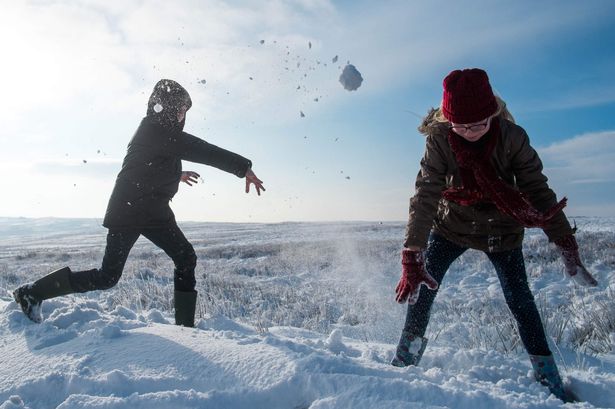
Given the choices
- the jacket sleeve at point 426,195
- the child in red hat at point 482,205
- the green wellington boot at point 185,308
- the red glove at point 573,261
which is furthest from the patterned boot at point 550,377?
the green wellington boot at point 185,308

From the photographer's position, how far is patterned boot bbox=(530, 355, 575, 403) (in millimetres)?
2225

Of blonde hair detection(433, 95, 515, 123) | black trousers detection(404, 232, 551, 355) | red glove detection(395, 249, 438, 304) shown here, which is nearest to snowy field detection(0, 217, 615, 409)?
black trousers detection(404, 232, 551, 355)

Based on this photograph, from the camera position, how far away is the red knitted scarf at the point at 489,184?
7.64 feet

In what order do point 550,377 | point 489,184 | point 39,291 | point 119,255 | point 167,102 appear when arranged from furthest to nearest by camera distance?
point 167,102 → point 119,255 → point 39,291 → point 489,184 → point 550,377

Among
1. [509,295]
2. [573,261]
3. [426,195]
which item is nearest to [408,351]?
[509,295]

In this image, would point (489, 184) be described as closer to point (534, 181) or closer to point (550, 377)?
point (534, 181)

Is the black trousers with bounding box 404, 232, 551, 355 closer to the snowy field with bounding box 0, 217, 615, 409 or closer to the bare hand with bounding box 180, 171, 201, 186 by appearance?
the snowy field with bounding box 0, 217, 615, 409

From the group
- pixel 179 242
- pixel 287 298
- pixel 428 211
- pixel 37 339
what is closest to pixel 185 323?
pixel 179 242

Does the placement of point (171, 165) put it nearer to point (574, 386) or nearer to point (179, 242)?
point (179, 242)

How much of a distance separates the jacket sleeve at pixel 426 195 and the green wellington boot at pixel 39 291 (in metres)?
2.49

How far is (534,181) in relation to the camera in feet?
8.08

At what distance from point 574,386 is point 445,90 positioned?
1700 millimetres

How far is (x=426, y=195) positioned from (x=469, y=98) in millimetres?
557

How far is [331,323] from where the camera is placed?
5.67 meters
